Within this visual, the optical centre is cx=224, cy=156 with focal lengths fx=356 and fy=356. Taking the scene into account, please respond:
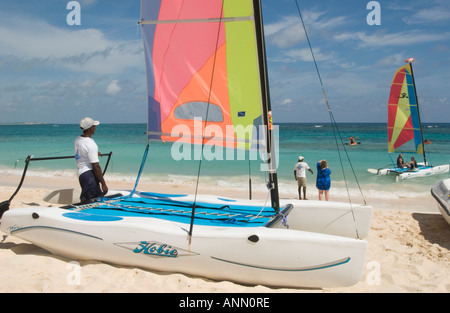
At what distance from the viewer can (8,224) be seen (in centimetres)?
434

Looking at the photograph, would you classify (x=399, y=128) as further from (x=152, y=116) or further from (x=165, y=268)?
(x=165, y=268)

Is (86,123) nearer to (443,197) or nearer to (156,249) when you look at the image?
(156,249)

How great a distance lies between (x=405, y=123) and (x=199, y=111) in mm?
14134

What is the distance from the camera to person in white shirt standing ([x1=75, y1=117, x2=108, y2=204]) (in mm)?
4594

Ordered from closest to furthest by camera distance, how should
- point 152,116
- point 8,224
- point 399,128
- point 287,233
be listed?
point 287,233 → point 8,224 → point 152,116 → point 399,128

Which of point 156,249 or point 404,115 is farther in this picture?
point 404,115

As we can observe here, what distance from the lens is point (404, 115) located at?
52.7 feet

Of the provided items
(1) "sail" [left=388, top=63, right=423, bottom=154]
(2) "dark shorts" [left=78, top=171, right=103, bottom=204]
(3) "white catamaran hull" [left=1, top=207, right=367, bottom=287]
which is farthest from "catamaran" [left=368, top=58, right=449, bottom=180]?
(2) "dark shorts" [left=78, top=171, right=103, bottom=204]

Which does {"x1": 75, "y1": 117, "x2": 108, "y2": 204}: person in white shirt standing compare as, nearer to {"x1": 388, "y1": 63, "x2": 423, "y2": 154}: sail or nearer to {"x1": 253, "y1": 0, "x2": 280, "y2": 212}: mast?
{"x1": 253, "y1": 0, "x2": 280, "y2": 212}: mast

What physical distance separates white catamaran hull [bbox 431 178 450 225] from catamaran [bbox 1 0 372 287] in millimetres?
1889

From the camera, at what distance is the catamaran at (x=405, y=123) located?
1515cm

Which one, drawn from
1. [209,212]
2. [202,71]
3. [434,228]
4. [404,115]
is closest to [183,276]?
[209,212]
